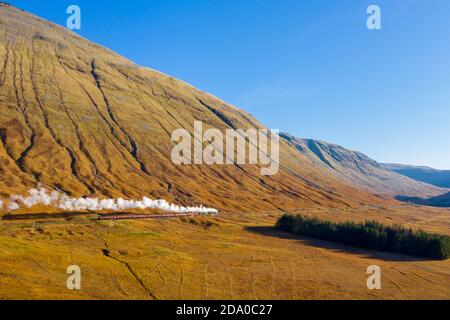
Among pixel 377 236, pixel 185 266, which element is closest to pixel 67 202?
pixel 185 266

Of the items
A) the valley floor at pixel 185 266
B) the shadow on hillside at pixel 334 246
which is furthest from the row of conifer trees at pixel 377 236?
the valley floor at pixel 185 266

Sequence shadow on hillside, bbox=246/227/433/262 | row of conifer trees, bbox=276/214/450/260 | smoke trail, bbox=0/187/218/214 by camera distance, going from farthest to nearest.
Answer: smoke trail, bbox=0/187/218/214 < row of conifer trees, bbox=276/214/450/260 < shadow on hillside, bbox=246/227/433/262

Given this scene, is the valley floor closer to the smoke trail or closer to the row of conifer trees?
the row of conifer trees

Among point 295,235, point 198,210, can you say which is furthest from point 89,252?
point 198,210

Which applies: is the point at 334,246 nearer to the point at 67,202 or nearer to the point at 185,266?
the point at 185,266

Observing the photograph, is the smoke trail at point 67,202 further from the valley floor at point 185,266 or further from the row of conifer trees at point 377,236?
the row of conifer trees at point 377,236

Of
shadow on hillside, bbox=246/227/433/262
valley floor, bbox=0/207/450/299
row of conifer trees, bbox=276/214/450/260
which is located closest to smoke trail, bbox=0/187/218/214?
valley floor, bbox=0/207/450/299

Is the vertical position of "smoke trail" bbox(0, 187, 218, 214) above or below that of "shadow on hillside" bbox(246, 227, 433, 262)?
above
